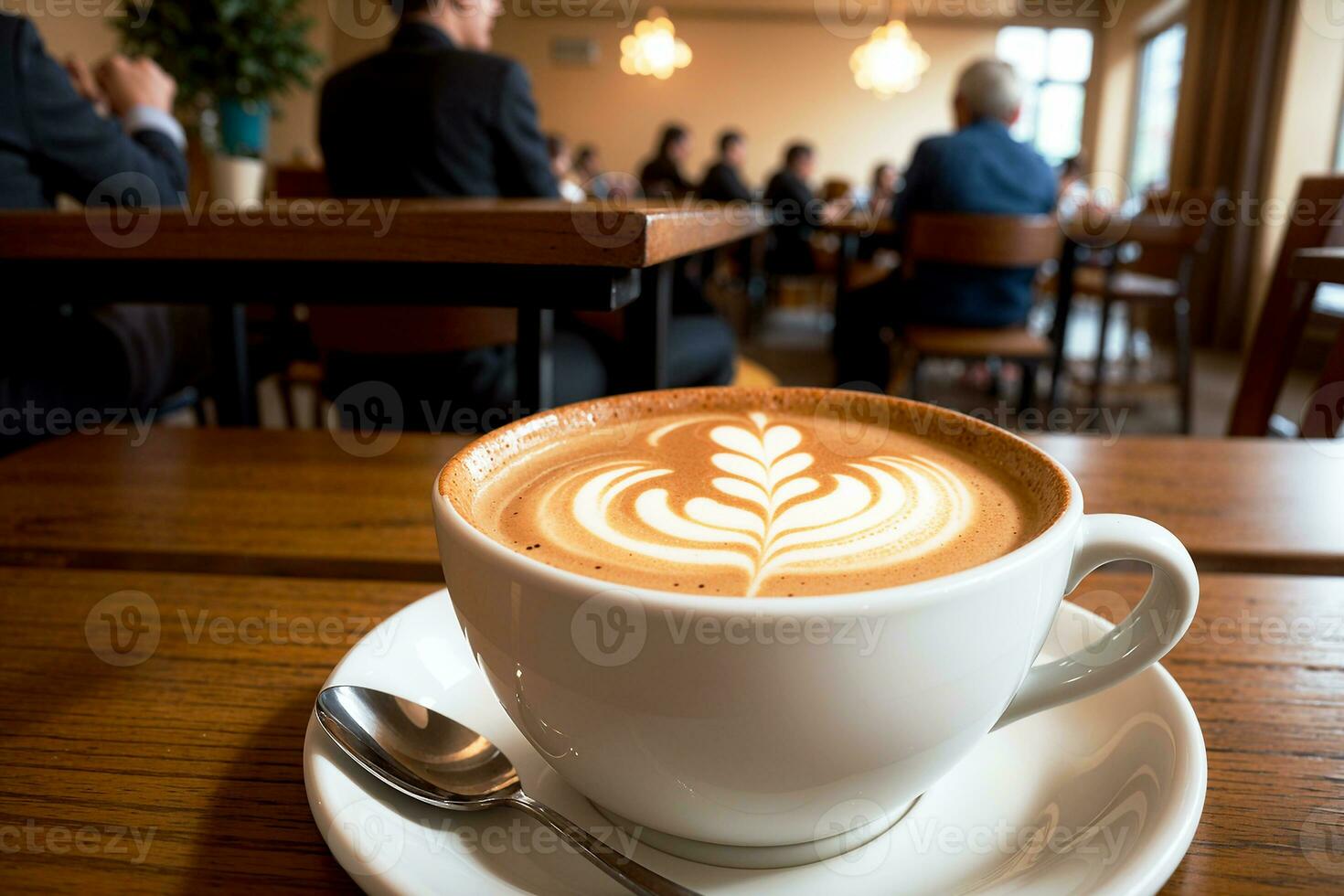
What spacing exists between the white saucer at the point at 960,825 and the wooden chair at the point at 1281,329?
1229 mm

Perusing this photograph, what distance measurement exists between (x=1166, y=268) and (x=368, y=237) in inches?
149

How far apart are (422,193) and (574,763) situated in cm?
168

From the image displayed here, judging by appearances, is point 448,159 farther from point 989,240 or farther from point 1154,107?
point 1154,107

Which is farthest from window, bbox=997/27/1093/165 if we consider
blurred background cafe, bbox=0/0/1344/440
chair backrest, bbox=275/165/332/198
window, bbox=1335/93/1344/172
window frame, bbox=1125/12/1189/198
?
chair backrest, bbox=275/165/332/198

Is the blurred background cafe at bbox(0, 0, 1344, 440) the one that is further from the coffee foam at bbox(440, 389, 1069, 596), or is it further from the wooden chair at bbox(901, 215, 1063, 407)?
the coffee foam at bbox(440, 389, 1069, 596)

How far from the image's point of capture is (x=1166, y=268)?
364 centimetres

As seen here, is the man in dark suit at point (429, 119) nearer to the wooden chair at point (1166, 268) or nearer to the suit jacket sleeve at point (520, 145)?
the suit jacket sleeve at point (520, 145)

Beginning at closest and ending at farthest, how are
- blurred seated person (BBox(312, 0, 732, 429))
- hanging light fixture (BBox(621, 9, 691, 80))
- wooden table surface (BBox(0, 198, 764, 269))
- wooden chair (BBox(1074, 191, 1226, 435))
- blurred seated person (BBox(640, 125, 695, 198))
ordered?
wooden table surface (BBox(0, 198, 764, 269))
blurred seated person (BBox(312, 0, 732, 429))
wooden chair (BBox(1074, 191, 1226, 435))
blurred seated person (BBox(640, 125, 695, 198))
hanging light fixture (BBox(621, 9, 691, 80))

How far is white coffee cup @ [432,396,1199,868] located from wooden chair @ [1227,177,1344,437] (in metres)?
1.29

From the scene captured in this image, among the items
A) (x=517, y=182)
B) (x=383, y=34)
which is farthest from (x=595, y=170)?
(x=517, y=182)

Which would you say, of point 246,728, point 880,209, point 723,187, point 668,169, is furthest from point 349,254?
point 668,169

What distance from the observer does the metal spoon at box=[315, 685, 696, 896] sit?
0.89 ft

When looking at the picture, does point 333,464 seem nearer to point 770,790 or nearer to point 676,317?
point 770,790

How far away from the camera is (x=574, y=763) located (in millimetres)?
268
